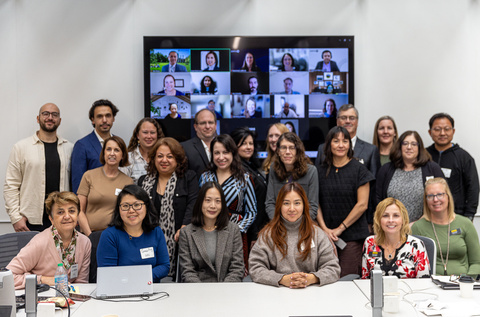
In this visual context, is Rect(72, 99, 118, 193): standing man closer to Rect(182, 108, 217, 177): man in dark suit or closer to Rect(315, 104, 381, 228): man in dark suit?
Rect(182, 108, 217, 177): man in dark suit

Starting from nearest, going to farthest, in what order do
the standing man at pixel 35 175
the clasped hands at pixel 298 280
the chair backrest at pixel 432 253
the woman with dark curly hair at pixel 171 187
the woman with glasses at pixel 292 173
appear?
the clasped hands at pixel 298 280 < the chair backrest at pixel 432 253 < the woman with dark curly hair at pixel 171 187 < the woman with glasses at pixel 292 173 < the standing man at pixel 35 175

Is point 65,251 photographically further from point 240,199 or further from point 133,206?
point 240,199

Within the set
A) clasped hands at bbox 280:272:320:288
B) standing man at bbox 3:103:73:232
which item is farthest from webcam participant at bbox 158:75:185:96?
clasped hands at bbox 280:272:320:288

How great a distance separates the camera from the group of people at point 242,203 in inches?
139

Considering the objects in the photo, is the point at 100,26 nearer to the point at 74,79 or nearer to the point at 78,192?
the point at 74,79

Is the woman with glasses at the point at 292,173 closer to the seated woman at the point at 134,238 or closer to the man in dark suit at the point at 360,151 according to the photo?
the man in dark suit at the point at 360,151

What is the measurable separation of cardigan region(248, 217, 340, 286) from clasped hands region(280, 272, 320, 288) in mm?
108

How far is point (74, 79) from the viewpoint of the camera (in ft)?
18.0

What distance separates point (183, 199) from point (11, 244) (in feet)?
4.31

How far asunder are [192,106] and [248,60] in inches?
29.4

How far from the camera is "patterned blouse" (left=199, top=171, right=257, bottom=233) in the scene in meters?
4.23

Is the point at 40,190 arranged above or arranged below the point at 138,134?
below

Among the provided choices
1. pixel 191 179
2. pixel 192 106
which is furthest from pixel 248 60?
pixel 191 179

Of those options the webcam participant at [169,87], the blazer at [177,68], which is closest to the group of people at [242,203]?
the webcam participant at [169,87]
